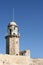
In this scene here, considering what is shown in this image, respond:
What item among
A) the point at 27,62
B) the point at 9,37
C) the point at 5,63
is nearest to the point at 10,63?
the point at 5,63

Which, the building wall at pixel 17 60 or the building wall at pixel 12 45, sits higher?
the building wall at pixel 12 45

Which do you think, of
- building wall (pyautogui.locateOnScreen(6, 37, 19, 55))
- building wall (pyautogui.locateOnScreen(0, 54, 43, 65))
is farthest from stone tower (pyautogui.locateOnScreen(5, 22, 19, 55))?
building wall (pyautogui.locateOnScreen(0, 54, 43, 65))

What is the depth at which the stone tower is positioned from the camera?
48.1m

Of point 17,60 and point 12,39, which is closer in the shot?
point 17,60

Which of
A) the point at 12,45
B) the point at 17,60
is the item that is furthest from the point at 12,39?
the point at 17,60

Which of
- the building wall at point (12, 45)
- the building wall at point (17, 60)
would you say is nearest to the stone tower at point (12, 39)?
the building wall at point (12, 45)

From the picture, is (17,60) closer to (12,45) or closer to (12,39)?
(12,45)

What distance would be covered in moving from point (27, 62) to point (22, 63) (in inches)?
39.3

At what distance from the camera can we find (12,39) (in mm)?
48500

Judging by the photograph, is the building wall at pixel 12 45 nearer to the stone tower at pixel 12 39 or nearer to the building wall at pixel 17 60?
the stone tower at pixel 12 39

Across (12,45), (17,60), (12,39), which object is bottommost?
(17,60)

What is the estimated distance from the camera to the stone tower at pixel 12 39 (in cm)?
4812

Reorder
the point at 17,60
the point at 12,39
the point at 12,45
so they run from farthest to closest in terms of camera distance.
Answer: the point at 12,39 < the point at 12,45 < the point at 17,60

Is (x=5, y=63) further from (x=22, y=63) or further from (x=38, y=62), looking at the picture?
(x=38, y=62)
